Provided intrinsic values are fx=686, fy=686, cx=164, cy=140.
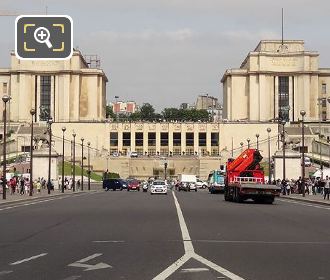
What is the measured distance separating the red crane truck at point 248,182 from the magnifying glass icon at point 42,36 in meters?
25.2

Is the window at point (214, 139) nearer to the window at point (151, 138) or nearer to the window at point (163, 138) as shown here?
the window at point (163, 138)

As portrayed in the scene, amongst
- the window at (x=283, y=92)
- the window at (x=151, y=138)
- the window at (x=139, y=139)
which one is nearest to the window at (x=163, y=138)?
the window at (x=151, y=138)

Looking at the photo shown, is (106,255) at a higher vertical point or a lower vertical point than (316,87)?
lower

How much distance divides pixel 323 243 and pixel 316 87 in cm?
16192

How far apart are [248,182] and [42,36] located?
26.7 m

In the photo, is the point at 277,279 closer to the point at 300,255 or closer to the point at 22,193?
the point at 300,255

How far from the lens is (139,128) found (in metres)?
164

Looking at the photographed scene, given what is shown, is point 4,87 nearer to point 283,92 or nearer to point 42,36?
point 283,92

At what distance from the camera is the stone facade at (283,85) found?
173500 mm

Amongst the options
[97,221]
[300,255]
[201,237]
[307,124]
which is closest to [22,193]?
[97,221]

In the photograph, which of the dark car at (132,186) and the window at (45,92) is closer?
the dark car at (132,186)

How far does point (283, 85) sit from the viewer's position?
17800 cm

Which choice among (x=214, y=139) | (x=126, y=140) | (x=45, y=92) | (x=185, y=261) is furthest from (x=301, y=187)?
(x=45, y=92)

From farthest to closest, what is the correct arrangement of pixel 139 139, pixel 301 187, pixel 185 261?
pixel 139 139 → pixel 301 187 → pixel 185 261
